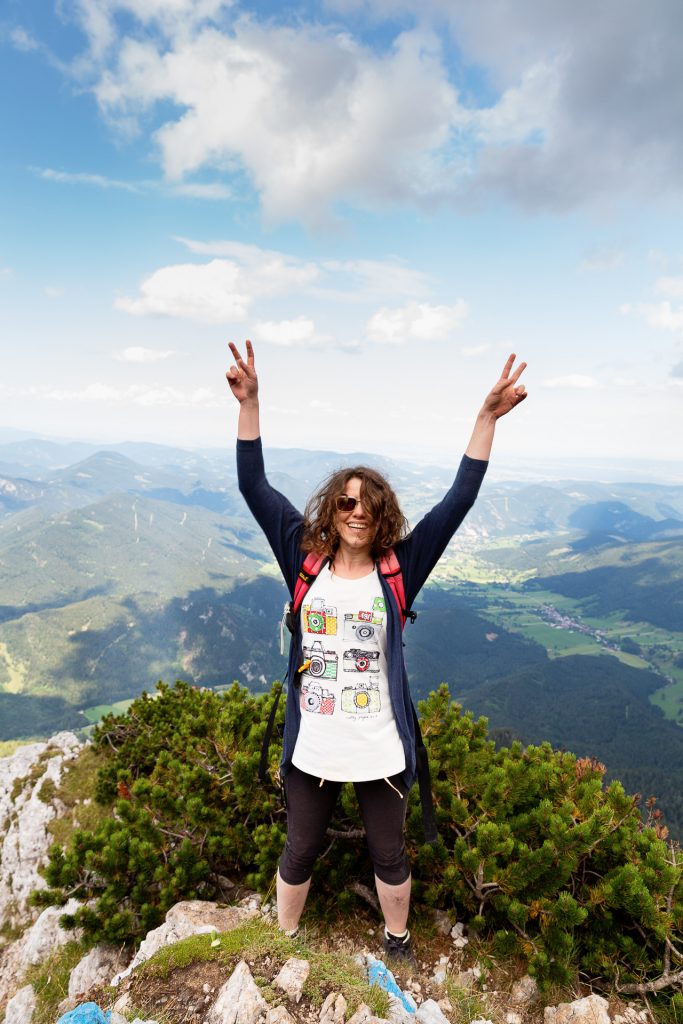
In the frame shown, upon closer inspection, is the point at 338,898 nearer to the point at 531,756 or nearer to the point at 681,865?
the point at 531,756

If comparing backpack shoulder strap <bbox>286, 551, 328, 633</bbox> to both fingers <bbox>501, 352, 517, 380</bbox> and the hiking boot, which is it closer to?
fingers <bbox>501, 352, 517, 380</bbox>

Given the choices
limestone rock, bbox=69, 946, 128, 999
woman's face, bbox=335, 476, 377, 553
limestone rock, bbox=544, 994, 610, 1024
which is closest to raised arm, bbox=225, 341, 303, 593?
woman's face, bbox=335, 476, 377, 553

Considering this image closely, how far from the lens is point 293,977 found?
3471 mm

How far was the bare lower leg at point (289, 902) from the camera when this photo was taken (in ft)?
13.5

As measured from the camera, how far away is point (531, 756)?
6.08 m

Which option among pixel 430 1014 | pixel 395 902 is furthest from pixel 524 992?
pixel 395 902

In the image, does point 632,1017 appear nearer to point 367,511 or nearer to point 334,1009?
point 334,1009

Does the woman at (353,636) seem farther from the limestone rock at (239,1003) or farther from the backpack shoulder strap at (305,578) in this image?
the limestone rock at (239,1003)

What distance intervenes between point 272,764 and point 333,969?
9.12 ft

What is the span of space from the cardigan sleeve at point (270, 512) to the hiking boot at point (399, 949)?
3358 millimetres

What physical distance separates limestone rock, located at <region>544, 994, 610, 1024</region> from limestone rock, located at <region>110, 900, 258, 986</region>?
2.88m

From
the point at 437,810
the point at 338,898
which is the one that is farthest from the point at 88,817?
the point at 437,810

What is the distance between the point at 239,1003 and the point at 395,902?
4.62ft

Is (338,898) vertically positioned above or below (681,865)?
below
